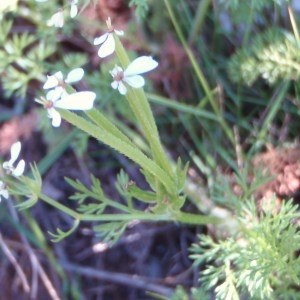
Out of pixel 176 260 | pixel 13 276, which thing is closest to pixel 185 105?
pixel 176 260

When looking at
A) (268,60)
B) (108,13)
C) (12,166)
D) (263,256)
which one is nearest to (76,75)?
(12,166)

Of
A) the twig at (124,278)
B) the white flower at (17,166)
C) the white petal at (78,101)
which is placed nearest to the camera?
the white petal at (78,101)

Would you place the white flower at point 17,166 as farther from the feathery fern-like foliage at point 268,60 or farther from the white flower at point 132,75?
the feathery fern-like foliage at point 268,60

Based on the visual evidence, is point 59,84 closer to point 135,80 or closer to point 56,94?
point 56,94

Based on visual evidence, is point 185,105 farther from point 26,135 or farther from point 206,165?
point 26,135

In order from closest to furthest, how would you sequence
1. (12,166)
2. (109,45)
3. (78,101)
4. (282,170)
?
(78,101), (109,45), (12,166), (282,170)

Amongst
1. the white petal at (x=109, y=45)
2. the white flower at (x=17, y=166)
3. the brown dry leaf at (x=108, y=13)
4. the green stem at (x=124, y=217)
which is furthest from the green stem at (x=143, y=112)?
the brown dry leaf at (x=108, y=13)

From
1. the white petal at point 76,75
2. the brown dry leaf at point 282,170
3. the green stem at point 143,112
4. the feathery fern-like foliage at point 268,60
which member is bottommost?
the brown dry leaf at point 282,170

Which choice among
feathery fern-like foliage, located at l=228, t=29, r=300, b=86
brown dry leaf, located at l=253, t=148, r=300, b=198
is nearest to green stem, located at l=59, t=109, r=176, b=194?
brown dry leaf, located at l=253, t=148, r=300, b=198
